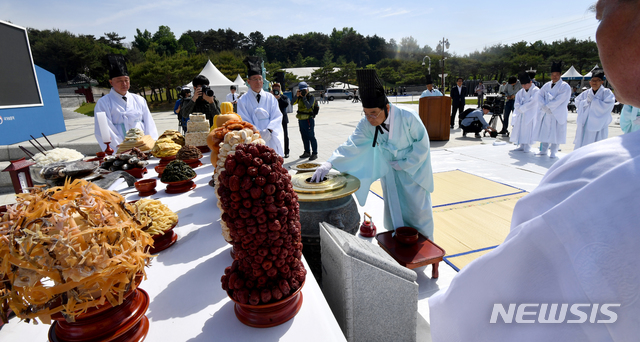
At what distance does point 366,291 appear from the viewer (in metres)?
1.75

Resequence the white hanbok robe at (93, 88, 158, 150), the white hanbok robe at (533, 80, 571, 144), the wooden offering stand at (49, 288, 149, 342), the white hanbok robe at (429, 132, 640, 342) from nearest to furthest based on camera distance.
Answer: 1. the white hanbok robe at (429, 132, 640, 342)
2. the wooden offering stand at (49, 288, 149, 342)
3. the white hanbok robe at (93, 88, 158, 150)
4. the white hanbok robe at (533, 80, 571, 144)

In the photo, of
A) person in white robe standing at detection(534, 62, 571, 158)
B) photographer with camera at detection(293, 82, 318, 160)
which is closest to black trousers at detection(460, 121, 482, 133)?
person in white robe standing at detection(534, 62, 571, 158)

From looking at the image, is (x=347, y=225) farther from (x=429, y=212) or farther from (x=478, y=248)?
(x=478, y=248)

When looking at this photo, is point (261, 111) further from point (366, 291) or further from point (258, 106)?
point (366, 291)

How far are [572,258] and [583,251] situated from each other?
23 millimetres

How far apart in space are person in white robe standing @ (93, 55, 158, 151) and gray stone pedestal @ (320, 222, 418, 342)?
3.89m

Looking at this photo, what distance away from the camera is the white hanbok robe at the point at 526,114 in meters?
7.97

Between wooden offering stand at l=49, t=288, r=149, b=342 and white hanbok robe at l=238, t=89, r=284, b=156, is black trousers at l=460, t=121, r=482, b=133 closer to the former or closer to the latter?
white hanbok robe at l=238, t=89, r=284, b=156

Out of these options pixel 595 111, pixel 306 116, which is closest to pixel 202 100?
pixel 306 116

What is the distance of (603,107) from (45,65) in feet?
192

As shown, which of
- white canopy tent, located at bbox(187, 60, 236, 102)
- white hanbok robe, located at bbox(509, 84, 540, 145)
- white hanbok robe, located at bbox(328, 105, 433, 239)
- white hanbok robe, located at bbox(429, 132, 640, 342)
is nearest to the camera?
white hanbok robe, located at bbox(429, 132, 640, 342)

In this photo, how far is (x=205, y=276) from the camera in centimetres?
157

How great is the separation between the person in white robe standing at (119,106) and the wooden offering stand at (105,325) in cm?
377

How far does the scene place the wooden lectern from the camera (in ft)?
32.8
